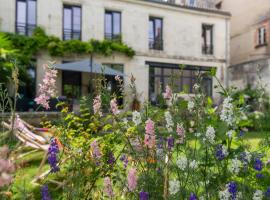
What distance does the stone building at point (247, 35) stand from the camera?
19.6m

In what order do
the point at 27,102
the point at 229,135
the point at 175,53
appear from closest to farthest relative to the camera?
1. the point at 229,135
2. the point at 27,102
3. the point at 175,53

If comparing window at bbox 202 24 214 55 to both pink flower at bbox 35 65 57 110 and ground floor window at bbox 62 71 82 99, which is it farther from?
pink flower at bbox 35 65 57 110

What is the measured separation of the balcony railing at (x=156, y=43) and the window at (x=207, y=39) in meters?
2.98

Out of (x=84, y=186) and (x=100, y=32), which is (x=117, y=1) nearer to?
(x=100, y=32)

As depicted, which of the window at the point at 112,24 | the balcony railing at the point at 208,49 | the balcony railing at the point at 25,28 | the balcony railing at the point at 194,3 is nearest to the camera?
the balcony railing at the point at 194,3

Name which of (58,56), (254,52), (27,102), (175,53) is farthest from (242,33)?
(27,102)

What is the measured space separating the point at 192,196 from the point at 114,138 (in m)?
0.90

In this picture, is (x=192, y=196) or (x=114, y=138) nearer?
(x=192, y=196)

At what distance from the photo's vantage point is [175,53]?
64.4 feet

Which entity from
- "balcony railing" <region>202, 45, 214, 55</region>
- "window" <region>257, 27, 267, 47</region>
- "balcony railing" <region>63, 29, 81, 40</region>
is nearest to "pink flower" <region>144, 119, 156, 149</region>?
"balcony railing" <region>63, 29, 81, 40</region>

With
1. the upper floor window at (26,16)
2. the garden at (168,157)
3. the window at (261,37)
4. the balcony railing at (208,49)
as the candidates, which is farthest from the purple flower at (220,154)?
the window at (261,37)

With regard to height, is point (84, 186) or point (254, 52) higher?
point (254, 52)

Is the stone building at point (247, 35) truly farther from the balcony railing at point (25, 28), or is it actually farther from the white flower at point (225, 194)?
the white flower at point (225, 194)

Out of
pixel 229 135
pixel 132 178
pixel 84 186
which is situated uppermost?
pixel 229 135
